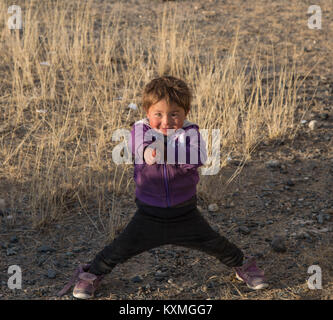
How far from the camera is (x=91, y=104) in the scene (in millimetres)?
5301

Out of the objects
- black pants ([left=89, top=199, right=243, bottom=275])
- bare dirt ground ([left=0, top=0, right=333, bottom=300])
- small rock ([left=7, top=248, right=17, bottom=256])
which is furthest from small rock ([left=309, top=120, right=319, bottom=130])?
small rock ([left=7, top=248, right=17, bottom=256])

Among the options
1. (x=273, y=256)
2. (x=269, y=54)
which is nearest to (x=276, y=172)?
(x=273, y=256)

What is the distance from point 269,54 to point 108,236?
3508 mm

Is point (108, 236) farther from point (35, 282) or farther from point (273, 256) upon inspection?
point (273, 256)

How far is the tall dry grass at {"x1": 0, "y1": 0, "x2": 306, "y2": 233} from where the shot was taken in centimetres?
417

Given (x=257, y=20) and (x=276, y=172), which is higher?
(x=257, y=20)

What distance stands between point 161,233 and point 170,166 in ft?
1.15

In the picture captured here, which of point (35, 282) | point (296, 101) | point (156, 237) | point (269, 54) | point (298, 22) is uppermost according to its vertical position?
point (298, 22)

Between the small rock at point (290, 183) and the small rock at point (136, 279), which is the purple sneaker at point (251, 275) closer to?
the small rock at point (136, 279)

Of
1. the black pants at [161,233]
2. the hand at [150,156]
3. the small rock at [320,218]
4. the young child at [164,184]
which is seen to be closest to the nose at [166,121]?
the young child at [164,184]

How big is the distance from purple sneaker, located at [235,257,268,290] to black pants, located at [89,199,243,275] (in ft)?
0.76

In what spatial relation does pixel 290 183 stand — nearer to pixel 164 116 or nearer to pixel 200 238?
pixel 200 238

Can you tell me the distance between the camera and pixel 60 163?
4.40m

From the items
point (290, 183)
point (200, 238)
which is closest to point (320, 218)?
point (290, 183)
